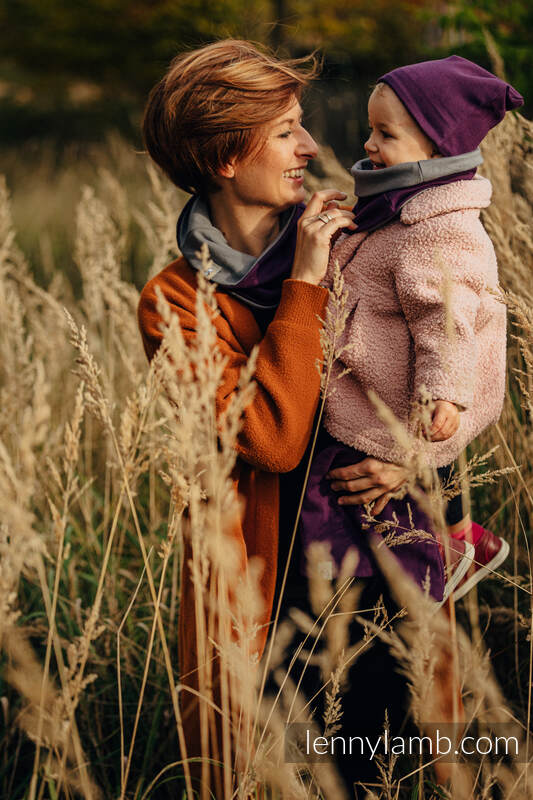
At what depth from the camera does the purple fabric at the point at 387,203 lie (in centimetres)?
155

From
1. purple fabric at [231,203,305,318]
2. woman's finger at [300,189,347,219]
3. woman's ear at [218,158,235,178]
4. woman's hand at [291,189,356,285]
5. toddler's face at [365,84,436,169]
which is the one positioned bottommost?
purple fabric at [231,203,305,318]

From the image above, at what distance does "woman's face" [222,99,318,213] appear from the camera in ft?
5.75

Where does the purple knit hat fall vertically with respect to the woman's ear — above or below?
above

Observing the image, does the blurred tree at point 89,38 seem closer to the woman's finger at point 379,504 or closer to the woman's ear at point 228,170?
the woman's ear at point 228,170

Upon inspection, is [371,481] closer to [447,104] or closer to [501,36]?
[447,104]

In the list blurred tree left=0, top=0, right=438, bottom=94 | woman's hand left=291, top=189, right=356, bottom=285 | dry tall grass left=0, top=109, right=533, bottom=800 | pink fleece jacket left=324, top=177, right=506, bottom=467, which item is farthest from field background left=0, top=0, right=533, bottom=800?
blurred tree left=0, top=0, right=438, bottom=94

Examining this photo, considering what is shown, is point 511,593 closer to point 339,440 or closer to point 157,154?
point 339,440

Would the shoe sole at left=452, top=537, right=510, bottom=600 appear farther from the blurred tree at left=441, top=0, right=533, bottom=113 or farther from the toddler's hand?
the blurred tree at left=441, top=0, right=533, bottom=113

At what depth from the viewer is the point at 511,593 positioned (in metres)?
2.26

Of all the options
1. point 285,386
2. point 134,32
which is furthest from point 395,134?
point 134,32

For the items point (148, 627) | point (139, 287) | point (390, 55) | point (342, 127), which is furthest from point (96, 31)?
point (148, 627)

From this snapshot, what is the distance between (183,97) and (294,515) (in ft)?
3.51

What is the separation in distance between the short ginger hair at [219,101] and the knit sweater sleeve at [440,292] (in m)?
0.51

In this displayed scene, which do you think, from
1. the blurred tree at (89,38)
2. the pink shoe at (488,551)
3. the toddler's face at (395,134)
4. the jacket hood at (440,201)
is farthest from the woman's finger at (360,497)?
the blurred tree at (89,38)
